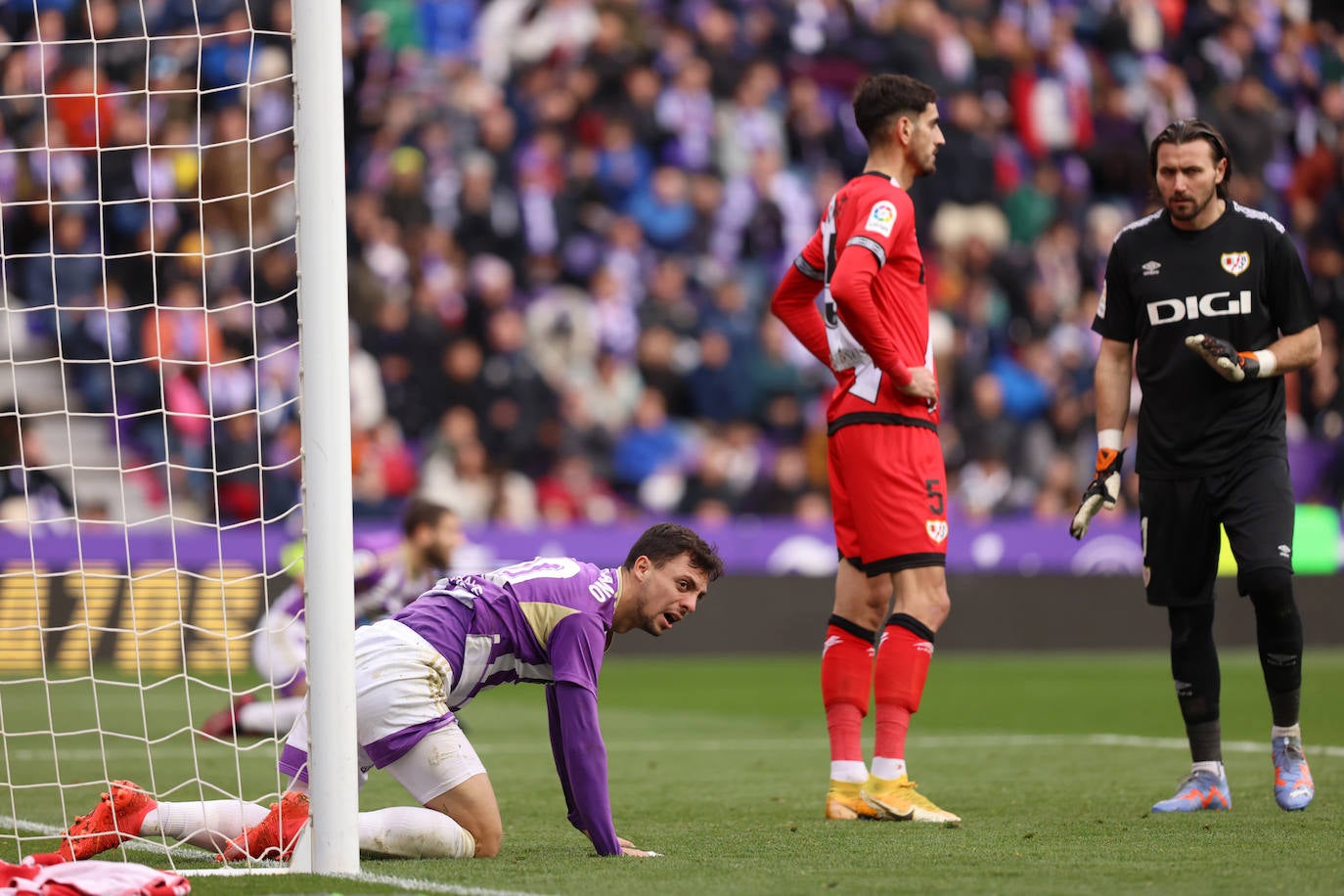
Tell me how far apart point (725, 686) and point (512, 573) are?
24.9 feet

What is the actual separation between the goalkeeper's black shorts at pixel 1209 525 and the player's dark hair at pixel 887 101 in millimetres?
1454

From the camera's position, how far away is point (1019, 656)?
15180mm

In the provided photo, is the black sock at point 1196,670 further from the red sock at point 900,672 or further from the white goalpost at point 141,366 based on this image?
the white goalpost at point 141,366

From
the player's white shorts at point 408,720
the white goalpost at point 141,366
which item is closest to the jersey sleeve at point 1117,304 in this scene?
the player's white shorts at point 408,720

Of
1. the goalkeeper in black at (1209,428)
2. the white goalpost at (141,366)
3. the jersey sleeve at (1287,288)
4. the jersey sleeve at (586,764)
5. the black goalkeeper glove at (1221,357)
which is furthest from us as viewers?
the white goalpost at (141,366)

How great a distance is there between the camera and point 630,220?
16953 mm

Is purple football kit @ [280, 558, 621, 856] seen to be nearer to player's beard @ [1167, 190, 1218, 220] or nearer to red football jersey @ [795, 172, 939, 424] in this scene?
red football jersey @ [795, 172, 939, 424]

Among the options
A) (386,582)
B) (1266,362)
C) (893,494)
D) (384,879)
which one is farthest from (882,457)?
(386,582)

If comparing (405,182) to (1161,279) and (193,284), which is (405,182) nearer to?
(193,284)

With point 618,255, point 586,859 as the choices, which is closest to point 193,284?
point 618,255

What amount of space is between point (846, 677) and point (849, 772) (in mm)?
334

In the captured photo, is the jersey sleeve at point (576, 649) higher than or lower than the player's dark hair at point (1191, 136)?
lower

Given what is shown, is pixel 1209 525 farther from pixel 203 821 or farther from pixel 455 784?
pixel 203 821

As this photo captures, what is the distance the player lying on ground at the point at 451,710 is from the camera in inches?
189
